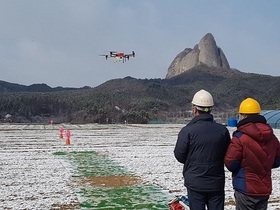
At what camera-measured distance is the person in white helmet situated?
179 inches

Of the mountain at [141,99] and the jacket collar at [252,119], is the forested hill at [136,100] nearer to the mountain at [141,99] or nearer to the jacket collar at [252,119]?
the mountain at [141,99]

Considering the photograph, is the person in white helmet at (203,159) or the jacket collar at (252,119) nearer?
the jacket collar at (252,119)

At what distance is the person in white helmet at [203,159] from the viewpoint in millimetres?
4543

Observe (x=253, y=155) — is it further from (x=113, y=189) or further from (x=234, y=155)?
(x=113, y=189)

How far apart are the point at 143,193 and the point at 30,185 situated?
117 inches

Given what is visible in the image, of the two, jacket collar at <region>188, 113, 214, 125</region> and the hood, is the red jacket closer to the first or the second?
the hood

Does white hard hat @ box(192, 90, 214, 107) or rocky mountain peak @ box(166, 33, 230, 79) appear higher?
rocky mountain peak @ box(166, 33, 230, 79)

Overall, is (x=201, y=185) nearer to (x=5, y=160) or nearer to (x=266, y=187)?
(x=266, y=187)

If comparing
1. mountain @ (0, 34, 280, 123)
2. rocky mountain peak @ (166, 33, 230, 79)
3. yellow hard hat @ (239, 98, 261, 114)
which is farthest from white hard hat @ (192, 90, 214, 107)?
rocky mountain peak @ (166, 33, 230, 79)

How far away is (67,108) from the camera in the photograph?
360ft

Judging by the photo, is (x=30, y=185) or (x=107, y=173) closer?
(x=30, y=185)

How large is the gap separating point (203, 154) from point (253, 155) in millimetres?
553

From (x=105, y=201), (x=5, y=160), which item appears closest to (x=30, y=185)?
(x=105, y=201)

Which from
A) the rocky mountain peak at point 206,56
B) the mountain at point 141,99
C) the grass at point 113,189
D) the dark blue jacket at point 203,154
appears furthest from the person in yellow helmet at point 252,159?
the rocky mountain peak at point 206,56
